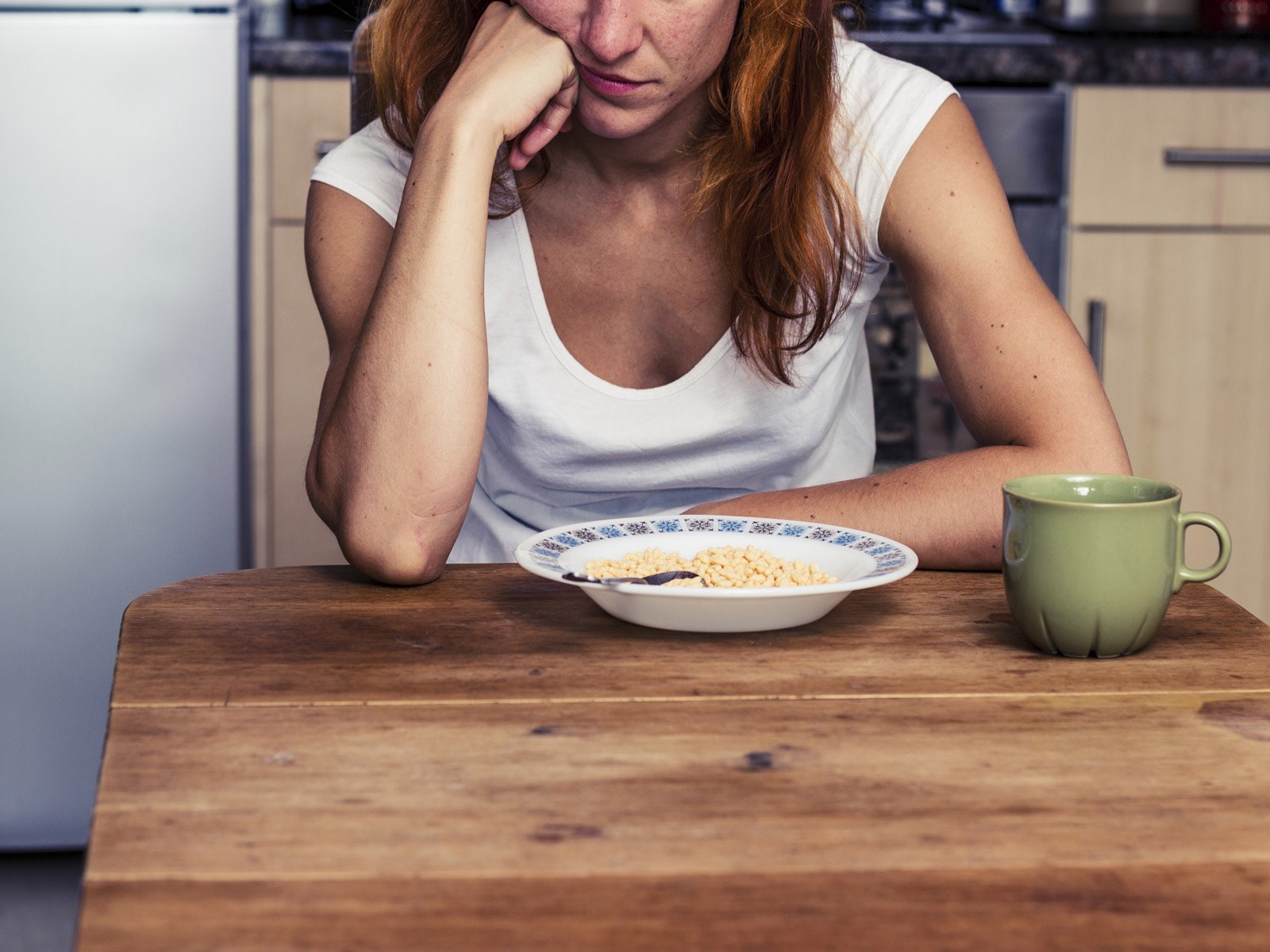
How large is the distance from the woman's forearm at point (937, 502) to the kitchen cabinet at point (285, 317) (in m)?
1.30

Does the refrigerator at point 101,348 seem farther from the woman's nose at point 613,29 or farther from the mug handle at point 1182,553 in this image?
the mug handle at point 1182,553

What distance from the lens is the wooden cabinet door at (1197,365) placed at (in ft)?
6.97

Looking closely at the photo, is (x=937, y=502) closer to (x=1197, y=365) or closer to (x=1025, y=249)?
(x=1025, y=249)

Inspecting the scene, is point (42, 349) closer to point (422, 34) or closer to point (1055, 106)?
point (422, 34)

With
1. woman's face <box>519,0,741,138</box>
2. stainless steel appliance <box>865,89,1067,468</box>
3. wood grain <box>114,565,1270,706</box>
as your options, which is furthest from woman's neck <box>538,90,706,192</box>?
Answer: stainless steel appliance <box>865,89,1067,468</box>

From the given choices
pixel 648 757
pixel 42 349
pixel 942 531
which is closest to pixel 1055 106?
pixel 942 531

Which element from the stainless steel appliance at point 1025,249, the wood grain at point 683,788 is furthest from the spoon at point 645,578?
the stainless steel appliance at point 1025,249

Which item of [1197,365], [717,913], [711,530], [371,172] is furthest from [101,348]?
[717,913]

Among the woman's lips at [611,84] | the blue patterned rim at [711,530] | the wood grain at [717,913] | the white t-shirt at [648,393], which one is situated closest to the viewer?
the wood grain at [717,913]

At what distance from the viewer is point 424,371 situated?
3.14ft

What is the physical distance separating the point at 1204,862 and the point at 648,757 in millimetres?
210

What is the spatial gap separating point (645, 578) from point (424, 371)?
0.27m

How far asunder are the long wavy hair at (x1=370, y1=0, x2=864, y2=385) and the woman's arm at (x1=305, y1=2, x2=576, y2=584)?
157mm

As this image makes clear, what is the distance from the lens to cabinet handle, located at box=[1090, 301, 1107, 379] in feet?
6.98
